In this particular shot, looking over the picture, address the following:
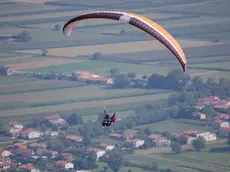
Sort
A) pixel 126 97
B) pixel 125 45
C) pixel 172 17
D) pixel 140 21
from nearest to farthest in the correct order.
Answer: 1. pixel 140 21
2. pixel 126 97
3. pixel 125 45
4. pixel 172 17

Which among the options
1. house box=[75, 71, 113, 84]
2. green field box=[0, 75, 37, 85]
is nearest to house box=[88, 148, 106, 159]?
house box=[75, 71, 113, 84]

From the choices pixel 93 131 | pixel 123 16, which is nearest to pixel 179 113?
pixel 93 131

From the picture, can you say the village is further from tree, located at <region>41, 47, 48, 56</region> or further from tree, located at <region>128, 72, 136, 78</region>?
tree, located at <region>41, 47, 48, 56</region>

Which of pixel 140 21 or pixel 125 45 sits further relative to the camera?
pixel 125 45

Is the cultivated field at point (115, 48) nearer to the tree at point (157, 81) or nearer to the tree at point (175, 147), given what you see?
the tree at point (157, 81)

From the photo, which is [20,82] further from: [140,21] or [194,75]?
[140,21]

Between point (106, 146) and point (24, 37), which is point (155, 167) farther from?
point (24, 37)
